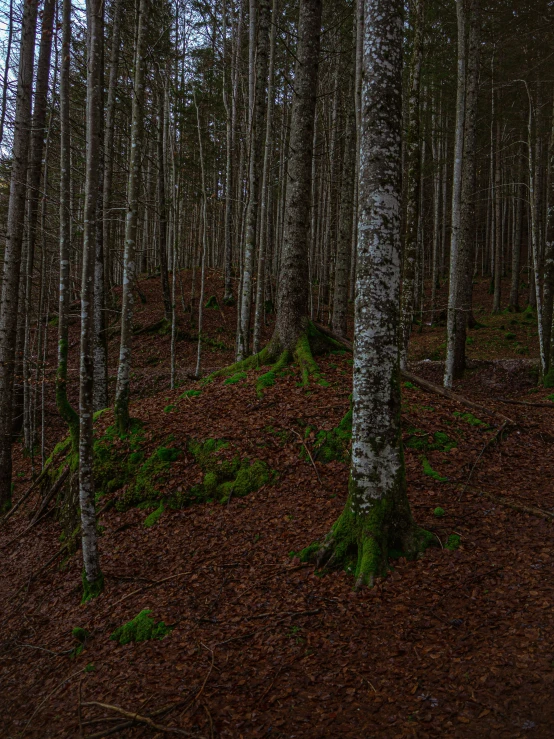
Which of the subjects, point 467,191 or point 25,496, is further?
point 467,191

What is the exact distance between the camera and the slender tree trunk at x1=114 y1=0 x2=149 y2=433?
751 cm

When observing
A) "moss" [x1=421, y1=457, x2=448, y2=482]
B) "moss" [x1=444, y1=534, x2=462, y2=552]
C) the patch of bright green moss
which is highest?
the patch of bright green moss

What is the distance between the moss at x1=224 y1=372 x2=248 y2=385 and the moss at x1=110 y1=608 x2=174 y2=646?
4.77m

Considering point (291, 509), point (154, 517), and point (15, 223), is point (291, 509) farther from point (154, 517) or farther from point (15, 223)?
point (15, 223)

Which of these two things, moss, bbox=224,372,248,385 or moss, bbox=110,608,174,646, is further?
moss, bbox=224,372,248,385

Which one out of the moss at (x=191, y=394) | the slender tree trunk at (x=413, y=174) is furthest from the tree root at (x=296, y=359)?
the slender tree trunk at (x=413, y=174)

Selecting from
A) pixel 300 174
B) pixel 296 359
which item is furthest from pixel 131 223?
pixel 296 359

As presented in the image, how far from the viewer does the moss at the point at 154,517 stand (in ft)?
22.0

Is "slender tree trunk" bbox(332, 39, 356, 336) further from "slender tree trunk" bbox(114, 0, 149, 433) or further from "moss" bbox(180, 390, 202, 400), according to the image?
"slender tree trunk" bbox(114, 0, 149, 433)

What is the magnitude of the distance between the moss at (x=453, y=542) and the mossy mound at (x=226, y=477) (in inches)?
105

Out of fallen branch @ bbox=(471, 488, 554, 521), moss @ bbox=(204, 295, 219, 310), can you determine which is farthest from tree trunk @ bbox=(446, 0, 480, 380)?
moss @ bbox=(204, 295, 219, 310)

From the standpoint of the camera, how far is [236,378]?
9.09m

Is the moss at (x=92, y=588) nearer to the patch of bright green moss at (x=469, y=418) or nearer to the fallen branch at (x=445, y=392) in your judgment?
the patch of bright green moss at (x=469, y=418)

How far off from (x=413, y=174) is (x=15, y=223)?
807cm
